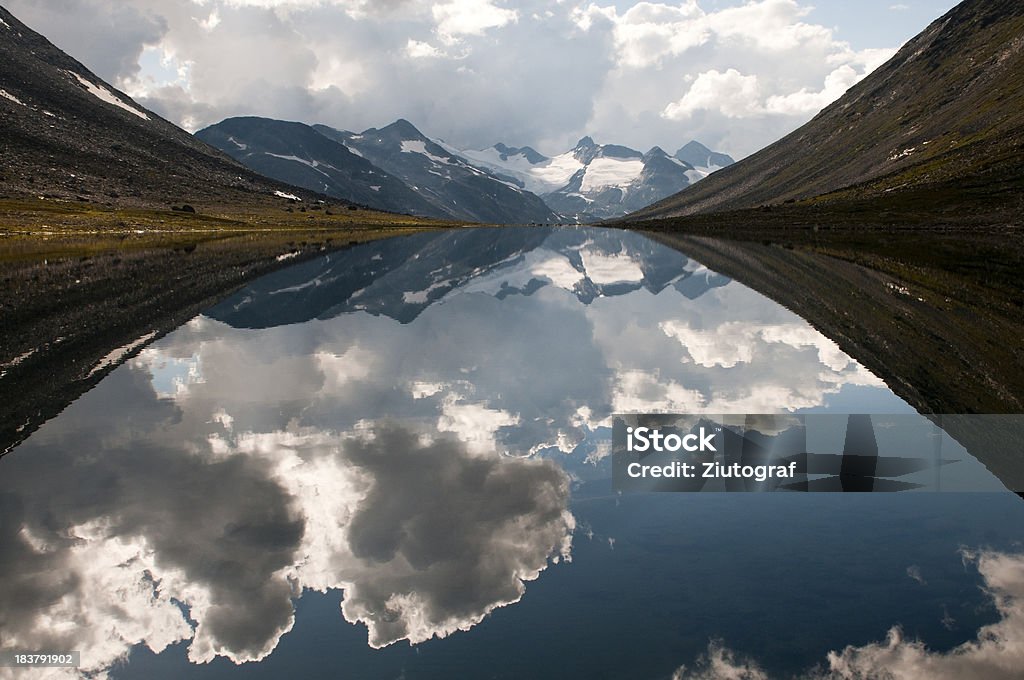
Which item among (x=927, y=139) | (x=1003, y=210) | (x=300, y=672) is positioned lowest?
(x=300, y=672)

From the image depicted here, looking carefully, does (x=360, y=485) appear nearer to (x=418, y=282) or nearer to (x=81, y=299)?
(x=81, y=299)

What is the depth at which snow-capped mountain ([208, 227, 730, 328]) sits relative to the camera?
151 feet

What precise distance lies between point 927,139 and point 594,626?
220613 millimetres

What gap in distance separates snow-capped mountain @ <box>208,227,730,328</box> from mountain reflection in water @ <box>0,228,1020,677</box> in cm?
1012

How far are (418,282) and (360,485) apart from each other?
50706 millimetres

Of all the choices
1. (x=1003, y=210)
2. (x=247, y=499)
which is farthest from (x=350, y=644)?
(x=1003, y=210)

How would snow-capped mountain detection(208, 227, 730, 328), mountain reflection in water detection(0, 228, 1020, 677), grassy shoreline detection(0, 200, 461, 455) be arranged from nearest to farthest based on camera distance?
mountain reflection in water detection(0, 228, 1020, 677)
grassy shoreline detection(0, 200, 461, 455)
snow-capped mountain detection(208, 227, 730, 328)

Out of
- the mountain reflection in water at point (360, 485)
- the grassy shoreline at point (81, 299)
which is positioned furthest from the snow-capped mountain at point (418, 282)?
the mountain reflection in water at point (360, 485)

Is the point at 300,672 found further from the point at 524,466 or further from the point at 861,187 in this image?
the point at 861,187

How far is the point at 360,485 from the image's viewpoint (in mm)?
15445

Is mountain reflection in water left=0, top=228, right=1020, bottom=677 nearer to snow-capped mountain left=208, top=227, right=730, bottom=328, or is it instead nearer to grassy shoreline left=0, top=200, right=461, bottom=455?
grassy shoreline left=0, top=200, right=461, bottom=455

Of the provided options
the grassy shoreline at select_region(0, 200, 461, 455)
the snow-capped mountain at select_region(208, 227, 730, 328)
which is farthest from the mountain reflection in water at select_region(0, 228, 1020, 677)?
the snow-capped mountain at select_region(208, 227, 730, 328)

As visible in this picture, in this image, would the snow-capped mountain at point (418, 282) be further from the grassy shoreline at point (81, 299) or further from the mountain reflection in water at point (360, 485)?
the mountain reflection in water at point (360, 485)

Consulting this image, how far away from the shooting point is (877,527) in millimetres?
13094
